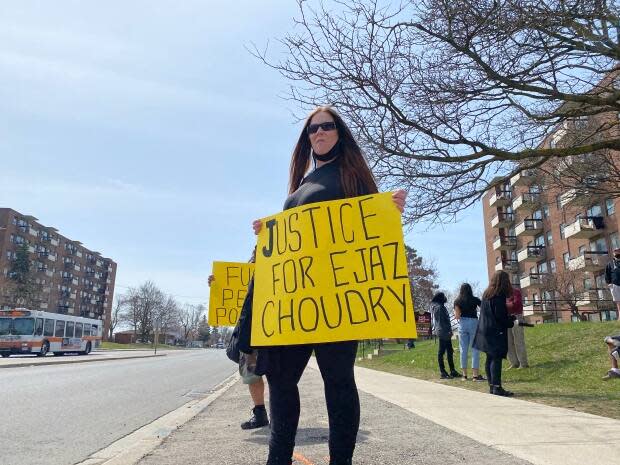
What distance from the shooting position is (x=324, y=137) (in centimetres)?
278

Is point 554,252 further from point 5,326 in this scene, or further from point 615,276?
point 5,326

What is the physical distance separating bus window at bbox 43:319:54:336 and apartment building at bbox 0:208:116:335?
35.3 meters

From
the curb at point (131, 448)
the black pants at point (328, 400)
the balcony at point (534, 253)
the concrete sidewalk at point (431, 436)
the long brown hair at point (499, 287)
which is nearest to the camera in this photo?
the black pants at point (328, 400)

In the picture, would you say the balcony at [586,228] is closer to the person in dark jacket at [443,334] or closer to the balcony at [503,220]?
the balcony at [503,220]

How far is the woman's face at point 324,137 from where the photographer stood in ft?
9.13

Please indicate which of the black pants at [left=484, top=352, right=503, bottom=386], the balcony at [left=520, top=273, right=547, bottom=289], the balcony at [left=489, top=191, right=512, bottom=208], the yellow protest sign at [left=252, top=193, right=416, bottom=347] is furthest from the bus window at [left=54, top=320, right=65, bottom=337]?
the balcony at [left=489, top=191, right=512, bottom=208]

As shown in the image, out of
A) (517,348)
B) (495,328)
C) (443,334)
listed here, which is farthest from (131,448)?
(517,348)

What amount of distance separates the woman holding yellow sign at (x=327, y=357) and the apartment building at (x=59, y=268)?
2625 inches

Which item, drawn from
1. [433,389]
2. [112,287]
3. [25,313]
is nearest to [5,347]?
[25,313]

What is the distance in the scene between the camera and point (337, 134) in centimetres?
281

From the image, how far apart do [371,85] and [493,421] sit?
17.5 feet

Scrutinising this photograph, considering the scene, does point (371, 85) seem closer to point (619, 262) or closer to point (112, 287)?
point (619, 262)

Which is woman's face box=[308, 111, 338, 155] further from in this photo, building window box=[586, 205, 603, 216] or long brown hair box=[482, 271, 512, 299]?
building window box=[586, 205, 603, 216]

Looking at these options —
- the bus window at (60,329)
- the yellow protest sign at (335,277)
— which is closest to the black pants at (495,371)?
the yellow protest sign at (335,277)
